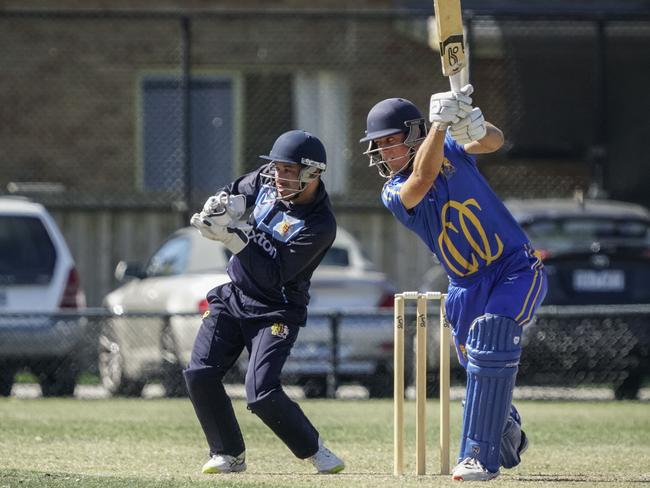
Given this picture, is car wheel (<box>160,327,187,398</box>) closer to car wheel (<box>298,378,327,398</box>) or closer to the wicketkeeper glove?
car wheel (<box>298,378,327,398</box>)

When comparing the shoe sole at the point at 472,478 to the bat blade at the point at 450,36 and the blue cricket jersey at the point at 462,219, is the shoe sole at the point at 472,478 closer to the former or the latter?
the blue cricket jersey at the point at 462,219

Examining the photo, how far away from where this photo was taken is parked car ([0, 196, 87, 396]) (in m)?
13.0

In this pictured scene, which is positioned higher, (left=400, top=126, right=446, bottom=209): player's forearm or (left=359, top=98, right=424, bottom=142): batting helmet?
(left=359, top=98, right=424, bottom=142): batting helmet

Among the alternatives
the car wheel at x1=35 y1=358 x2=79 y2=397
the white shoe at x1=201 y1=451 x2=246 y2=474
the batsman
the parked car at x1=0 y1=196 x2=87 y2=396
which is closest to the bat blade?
the batsman

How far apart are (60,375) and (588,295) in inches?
188

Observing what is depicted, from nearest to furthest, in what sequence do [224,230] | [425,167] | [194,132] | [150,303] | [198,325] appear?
[425,167] < [224,230] < [198,325] < [150,303] < [194,132]

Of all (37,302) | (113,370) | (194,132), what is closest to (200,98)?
(194,132)

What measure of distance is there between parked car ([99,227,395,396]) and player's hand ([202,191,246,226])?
5.20 metres

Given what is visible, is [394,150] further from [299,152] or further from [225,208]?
[225,208]

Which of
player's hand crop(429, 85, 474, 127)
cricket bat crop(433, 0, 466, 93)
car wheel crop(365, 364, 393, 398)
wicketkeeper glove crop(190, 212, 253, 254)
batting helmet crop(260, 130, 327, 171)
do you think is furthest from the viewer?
car wheel crop(365, 364, 393, 398)

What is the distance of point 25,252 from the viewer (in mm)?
13555

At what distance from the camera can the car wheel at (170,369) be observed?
13.0m

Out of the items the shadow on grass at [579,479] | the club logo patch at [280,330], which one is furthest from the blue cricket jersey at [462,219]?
the shadow on grass at [579,479]

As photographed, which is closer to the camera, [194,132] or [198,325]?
[198,325]
